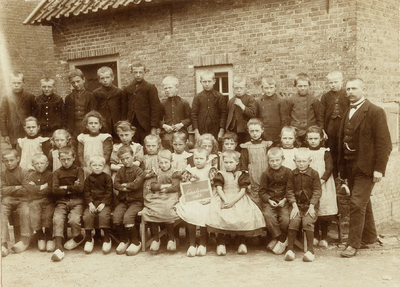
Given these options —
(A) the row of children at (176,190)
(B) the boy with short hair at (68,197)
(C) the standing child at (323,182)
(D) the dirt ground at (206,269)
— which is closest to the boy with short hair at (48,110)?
(A) the row of children at (176,190)

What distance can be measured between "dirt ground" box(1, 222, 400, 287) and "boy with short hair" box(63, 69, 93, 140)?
220cm

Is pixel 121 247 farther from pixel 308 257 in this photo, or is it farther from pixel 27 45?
pixel 27 45

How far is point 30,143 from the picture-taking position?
656 cm

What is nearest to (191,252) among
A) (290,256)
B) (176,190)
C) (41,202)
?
(176,190)

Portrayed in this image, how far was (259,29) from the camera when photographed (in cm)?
764

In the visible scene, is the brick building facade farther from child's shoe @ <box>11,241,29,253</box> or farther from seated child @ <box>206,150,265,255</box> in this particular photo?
child's shoe @ <box>11,241,29,253</box>

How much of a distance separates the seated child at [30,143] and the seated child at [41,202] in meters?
0.46

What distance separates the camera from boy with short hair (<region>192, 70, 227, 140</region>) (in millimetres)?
6872

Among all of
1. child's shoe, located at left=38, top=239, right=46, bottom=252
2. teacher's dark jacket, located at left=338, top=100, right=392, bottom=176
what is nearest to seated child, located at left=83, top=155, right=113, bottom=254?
child's shoe, located at left=38, top=239, right=46, bottom=252

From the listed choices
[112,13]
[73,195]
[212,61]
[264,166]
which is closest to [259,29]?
[212,61]

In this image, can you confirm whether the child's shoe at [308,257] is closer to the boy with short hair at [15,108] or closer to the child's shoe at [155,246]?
A: the child's shoe at [155,246]

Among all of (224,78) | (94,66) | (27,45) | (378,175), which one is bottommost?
(378,175)

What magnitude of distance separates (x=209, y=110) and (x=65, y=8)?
501 cm

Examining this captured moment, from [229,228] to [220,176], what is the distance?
2.33 feet
